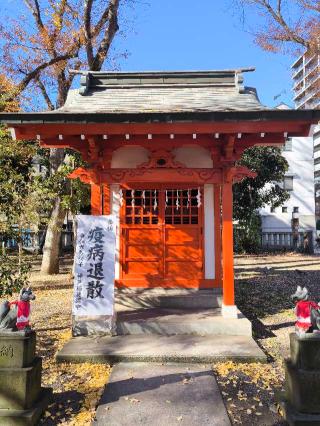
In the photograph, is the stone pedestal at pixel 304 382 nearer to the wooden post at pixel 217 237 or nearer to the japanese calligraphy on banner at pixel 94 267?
the japanese calligraphy on banner at pixel 94 267

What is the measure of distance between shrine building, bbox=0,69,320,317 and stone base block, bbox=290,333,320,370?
3.05 m

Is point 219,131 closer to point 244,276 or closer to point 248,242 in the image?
point 244,276

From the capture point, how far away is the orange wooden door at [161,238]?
795 cm

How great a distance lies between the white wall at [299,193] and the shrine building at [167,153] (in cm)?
2640

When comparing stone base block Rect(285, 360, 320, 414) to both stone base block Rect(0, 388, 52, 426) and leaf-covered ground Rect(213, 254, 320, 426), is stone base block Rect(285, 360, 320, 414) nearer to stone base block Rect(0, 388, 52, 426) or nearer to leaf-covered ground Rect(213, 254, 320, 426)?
leaf-covered ground Rect(213, 254, 320, 426)

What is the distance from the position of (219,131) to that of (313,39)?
1420cm

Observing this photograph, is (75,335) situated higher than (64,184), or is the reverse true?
(64,184)

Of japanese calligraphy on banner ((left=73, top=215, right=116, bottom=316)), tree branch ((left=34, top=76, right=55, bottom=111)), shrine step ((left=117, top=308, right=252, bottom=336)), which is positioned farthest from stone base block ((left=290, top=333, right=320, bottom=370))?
tree branch ((left=34, top=76, right=55, bottom=111))

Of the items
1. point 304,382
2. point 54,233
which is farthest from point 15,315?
point 54,233

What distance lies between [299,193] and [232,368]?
3088 cm

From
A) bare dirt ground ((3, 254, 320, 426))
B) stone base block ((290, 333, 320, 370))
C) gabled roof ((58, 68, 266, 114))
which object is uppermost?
gabled roof ((58, 68, 266, 114))

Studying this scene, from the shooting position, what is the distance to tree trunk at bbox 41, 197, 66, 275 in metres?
13.5

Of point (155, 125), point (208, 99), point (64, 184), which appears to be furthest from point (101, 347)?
point (64, 184)

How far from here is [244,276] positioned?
547 inches
